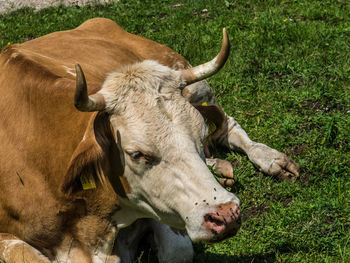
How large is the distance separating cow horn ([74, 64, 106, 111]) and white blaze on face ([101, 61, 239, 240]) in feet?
0.29

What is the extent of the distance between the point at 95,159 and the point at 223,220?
1015mm

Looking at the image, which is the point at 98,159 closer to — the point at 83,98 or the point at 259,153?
the point at 83,98

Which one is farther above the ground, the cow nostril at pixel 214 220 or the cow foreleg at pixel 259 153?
the cow nostril at pixel 214 220

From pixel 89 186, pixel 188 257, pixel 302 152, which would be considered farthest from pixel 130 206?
pixel 302 152

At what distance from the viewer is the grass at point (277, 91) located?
16.2 ft

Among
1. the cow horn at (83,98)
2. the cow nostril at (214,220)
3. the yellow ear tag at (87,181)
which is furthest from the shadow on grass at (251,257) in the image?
the cow horn at (83,98)

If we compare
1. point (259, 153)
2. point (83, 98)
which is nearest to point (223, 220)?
point (83, 98)

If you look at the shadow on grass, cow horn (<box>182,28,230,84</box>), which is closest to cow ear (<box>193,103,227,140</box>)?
cow horn (<box>182,28,230,84</box>)

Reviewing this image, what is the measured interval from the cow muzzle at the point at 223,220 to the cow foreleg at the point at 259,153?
6.54 ft

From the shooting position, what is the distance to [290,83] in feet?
23.0

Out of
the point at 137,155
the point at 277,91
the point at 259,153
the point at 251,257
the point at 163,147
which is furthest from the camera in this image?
the point at 277,91

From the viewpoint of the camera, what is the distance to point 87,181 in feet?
14.1

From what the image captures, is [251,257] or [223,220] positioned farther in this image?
[251,257]

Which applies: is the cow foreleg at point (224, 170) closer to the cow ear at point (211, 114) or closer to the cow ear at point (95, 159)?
the cow ear at point (211, 114)
